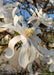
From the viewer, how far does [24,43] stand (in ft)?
1.82

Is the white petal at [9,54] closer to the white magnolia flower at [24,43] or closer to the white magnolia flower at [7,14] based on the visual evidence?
the white magnolia flower at [24,43]

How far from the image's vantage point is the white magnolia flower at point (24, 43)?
489 mm

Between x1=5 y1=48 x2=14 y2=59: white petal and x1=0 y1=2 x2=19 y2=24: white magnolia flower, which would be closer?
x1=5 y1=48 x2=14 y2=59: white petal

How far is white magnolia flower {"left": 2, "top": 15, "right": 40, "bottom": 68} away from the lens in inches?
19.3

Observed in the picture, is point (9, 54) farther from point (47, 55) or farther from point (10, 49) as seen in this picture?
point (47, 55)

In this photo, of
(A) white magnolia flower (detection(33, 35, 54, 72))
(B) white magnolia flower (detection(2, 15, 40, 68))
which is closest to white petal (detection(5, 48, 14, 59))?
(B) white magnolia flower (detection(2, 15, 40, 68))

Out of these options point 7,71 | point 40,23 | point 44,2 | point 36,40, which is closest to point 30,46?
point 36,40

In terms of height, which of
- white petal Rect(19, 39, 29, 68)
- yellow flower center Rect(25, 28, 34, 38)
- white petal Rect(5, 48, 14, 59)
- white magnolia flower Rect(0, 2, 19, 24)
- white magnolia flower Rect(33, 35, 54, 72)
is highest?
white magnolia flower Rect(0, 2, 19, 24)

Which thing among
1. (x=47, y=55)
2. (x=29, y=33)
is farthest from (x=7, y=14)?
(x=47, y=55)

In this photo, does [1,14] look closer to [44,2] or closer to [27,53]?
[27,53]

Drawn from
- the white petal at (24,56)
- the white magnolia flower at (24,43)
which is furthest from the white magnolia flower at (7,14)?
the white petal at (24,56)

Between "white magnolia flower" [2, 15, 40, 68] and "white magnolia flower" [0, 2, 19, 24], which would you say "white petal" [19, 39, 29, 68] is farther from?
"white magnolia flower" [0, 2, 19, 24]

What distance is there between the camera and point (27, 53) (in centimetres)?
52

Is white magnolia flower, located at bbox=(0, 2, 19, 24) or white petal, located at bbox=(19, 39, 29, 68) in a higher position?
white magnolia flower, located at bbox=(0, 2, 19, 24)
